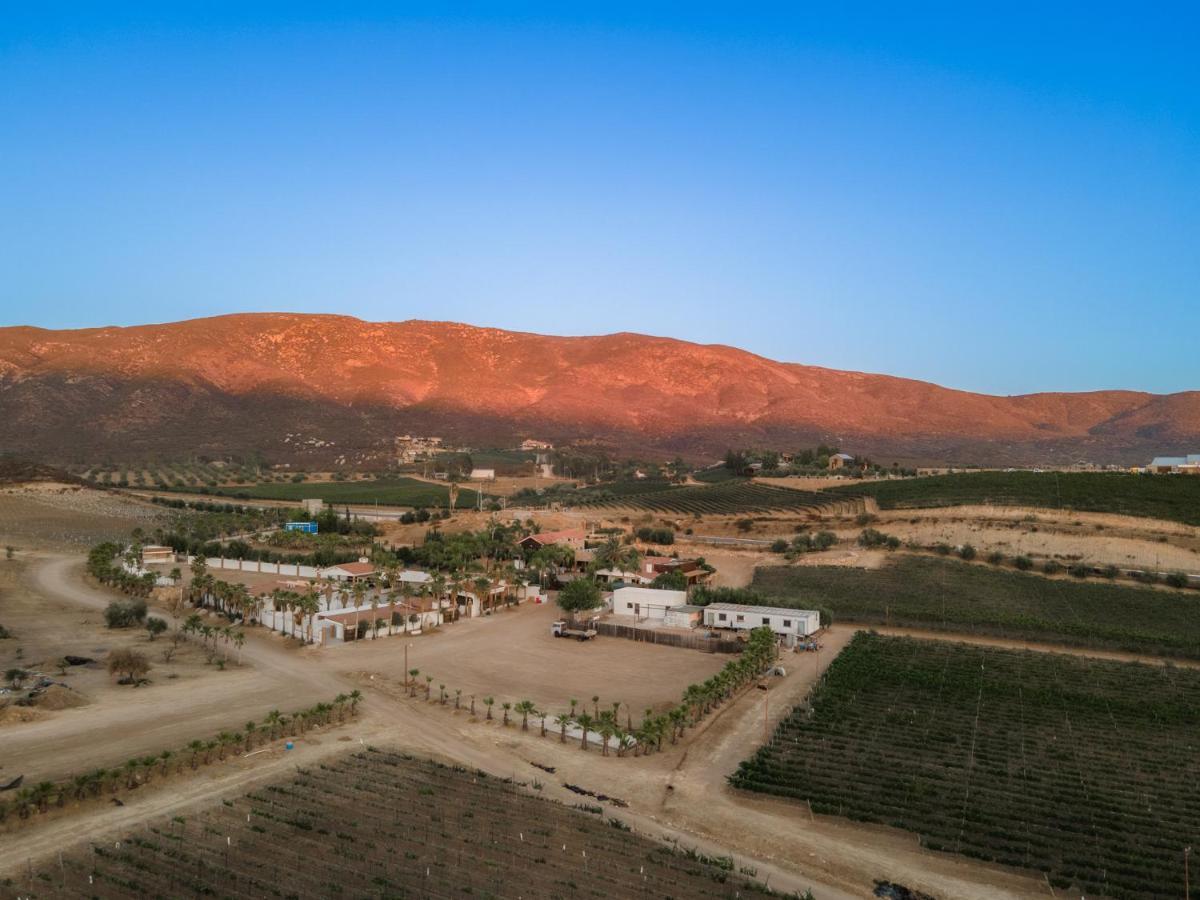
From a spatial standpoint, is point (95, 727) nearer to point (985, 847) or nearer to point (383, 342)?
point (985, 847)

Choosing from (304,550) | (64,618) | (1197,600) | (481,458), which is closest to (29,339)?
(481,458)

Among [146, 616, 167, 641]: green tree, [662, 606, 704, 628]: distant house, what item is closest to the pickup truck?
[662, 606, 704, 628]: distant house

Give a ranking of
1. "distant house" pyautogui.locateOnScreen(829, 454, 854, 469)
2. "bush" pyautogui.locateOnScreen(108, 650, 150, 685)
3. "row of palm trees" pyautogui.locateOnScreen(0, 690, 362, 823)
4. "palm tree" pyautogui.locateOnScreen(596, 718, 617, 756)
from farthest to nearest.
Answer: "distant house" pyautogui.locateOnScreen(829, 454, 854, 469)
"bush" pyautogui.locateOnScreen(108, 650, 150, 685)
"palm tree" pyautogui.locateOnScreen(596, 718, 617, 756)
"row of palm trees" pyautogui.locateOnScreen(0, 690, 362, 823)

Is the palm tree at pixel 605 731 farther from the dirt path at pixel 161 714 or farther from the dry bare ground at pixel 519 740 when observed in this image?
the dirt path at pixel 161 714

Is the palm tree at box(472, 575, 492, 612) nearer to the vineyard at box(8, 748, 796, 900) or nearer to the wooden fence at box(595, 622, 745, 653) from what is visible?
the wooden fence at box(595, 622, 745, 653)

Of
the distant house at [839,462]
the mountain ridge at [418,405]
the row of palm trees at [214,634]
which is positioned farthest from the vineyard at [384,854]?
the mountain ridge at [418,405]

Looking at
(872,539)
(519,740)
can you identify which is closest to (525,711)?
(519,740)

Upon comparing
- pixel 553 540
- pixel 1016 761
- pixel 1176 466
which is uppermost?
pixel 1176 466

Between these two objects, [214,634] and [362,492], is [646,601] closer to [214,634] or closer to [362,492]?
[214,634]
